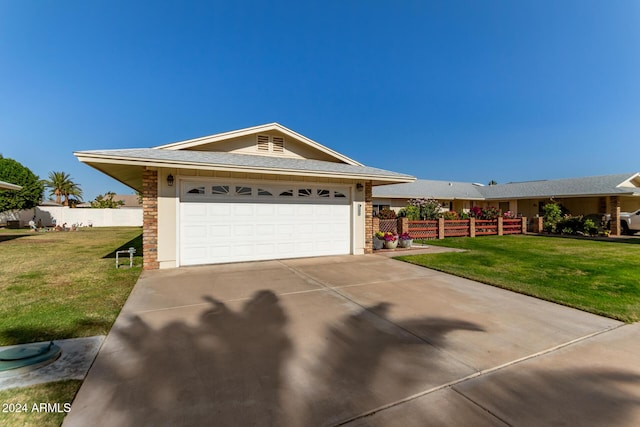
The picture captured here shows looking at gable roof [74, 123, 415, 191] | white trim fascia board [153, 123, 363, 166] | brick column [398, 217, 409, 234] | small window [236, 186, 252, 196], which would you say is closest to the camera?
gable roof [74, 123, 415, 191]

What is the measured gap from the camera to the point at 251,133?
9.61 meters

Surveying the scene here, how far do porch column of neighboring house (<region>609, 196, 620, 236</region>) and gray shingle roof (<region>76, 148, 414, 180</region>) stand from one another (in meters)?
17.0

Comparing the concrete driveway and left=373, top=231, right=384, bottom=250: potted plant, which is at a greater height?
left=373, top=231, right=384, bottom=250: potted plant

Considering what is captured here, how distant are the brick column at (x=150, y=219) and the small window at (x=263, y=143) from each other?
355cm

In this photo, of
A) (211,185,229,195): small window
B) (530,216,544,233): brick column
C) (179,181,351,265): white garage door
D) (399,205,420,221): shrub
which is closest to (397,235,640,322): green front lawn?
(179,181,351,265): white garage door

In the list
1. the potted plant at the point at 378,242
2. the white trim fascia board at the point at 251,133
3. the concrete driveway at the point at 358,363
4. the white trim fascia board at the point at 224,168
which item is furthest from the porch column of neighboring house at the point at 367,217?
the concrete driveway at the point at 358,363

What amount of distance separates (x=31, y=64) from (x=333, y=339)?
17.4 metres

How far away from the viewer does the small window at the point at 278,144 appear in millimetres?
10125

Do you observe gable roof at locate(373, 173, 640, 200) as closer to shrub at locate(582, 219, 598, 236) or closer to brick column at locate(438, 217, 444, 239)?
shrub at locate(582, 219, 598, 236)

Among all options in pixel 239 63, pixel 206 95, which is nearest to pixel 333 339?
pixel 239 63

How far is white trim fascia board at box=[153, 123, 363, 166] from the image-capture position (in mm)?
8906

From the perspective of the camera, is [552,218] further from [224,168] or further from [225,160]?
[224,168]

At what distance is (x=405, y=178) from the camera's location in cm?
1042

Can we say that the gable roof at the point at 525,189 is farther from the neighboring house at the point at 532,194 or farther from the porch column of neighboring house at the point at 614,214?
the porch column of neighboring house at the point at 614,214
